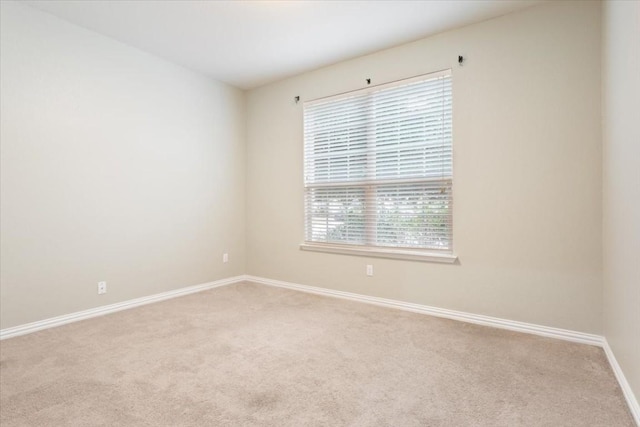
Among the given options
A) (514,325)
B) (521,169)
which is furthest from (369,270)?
(521,169)

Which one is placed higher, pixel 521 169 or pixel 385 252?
pixel 521 169

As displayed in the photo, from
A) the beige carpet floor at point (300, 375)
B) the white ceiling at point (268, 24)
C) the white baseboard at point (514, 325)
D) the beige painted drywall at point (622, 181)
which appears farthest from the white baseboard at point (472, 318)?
the white ceiling at point (268, 24)

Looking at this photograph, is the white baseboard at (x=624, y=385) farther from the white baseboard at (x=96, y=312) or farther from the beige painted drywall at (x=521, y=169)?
the white baseboard at (x=96, y=312)

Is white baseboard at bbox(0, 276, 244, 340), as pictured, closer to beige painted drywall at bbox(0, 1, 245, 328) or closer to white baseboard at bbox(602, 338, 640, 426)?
beige painted drywall at bbox(0, 1, 245, 328)

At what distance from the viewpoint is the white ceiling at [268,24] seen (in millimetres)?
2738

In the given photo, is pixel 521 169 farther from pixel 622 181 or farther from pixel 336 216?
pixel 336 216

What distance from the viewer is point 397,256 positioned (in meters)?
3.41

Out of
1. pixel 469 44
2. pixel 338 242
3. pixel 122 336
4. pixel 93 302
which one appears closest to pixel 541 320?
pixel 338 242

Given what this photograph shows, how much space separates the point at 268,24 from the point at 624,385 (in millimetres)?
3636

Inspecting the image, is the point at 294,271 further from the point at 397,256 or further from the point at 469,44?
the point at 469,44

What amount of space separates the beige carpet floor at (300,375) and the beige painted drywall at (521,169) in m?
0.35

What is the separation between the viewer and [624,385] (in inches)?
71.9

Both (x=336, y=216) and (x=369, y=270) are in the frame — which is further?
(x=336, y=216)

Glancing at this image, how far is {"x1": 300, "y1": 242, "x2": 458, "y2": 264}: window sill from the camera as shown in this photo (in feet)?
10.3
